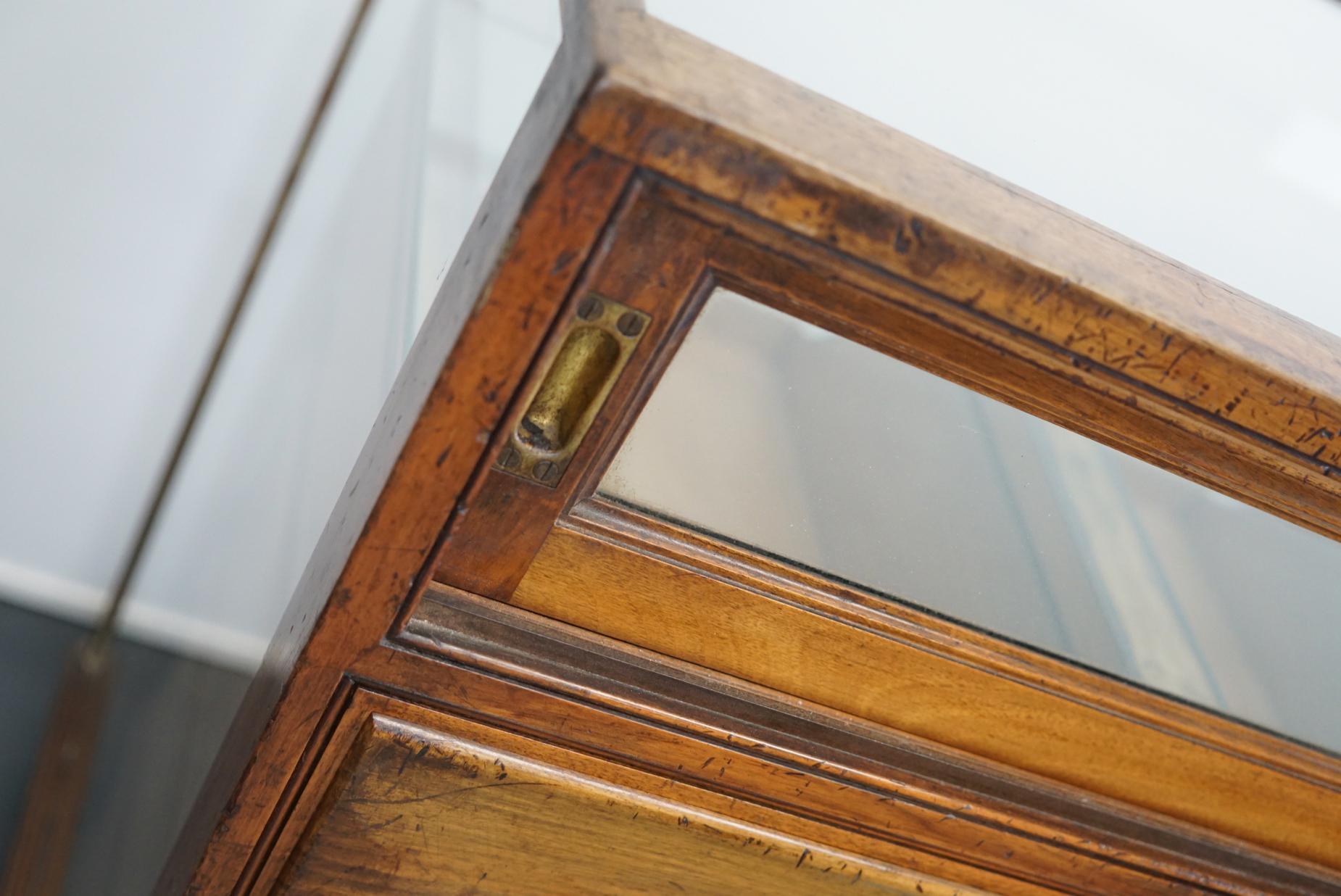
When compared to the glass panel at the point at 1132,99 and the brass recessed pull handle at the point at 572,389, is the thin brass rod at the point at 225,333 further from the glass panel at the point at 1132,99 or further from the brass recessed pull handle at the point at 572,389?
the brass recessed pull handle at the point at 572,389

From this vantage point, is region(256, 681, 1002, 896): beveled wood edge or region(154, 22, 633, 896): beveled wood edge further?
region(256, 681, 1002, 896): beveled wood edge

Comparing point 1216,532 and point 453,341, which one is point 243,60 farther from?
point 1216,532

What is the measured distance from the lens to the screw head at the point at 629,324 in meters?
0.44

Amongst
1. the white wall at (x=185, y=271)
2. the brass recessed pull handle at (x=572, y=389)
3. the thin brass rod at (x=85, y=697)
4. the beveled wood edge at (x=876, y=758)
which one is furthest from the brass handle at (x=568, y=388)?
the thin brass rod at (x=85, y=697)

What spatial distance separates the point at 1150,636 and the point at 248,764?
1.58 feet

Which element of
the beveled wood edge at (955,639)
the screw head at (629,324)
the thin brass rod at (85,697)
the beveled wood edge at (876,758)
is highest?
the screw head at (629,324)

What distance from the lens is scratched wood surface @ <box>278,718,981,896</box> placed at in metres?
0.57

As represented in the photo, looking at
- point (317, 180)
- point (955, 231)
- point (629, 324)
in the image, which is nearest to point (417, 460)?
point (629, 324)

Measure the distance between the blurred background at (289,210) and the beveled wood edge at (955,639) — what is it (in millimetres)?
154

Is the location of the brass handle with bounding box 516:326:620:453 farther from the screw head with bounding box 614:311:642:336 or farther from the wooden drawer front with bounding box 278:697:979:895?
the wooden drawer front with bounding box 278:697:979:895

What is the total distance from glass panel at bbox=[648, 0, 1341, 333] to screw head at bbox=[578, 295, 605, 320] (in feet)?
0.43

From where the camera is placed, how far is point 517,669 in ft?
1.79

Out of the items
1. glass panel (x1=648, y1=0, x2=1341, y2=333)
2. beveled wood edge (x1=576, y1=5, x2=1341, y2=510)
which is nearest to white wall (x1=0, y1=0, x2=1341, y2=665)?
glass panel (x1=648, y1=0, x2=1341, y2=333)

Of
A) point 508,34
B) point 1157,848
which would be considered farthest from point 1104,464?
point 508,34
